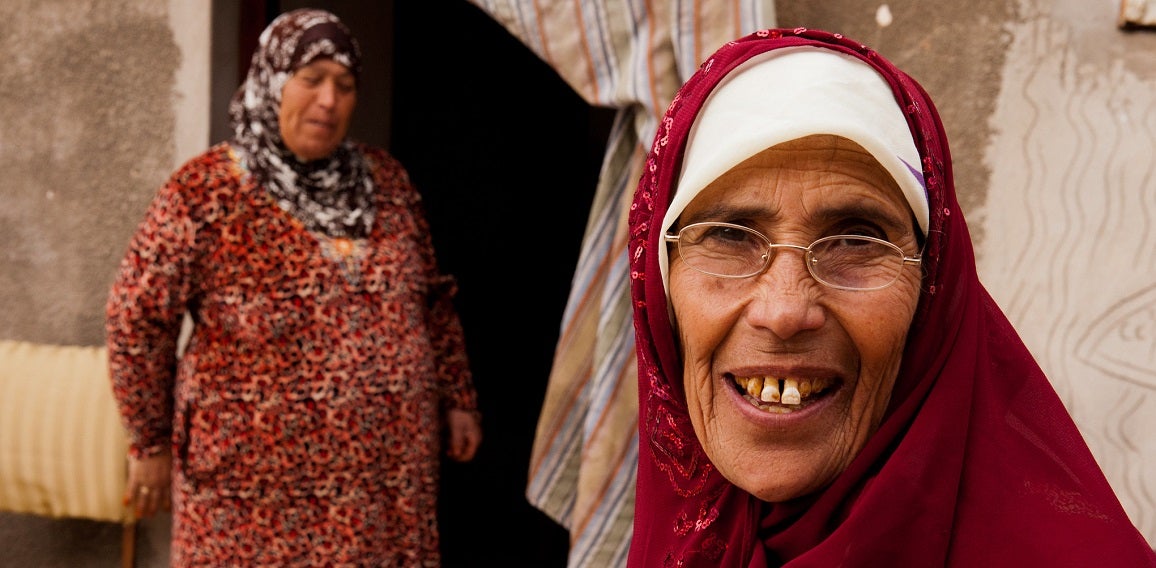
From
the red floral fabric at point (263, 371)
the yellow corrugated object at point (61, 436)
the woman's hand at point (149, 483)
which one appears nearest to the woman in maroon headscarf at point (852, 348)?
the red floral fabric at point (263, 371)

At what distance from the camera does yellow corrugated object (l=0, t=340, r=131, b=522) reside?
3.02m

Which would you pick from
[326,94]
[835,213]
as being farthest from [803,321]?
[326,94]

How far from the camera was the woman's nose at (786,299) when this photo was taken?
1.15 m

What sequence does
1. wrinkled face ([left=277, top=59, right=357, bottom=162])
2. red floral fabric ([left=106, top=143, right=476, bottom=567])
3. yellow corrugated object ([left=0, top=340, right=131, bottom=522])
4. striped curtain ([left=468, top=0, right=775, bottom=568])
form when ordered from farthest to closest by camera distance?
1. yellow corrugated object ([left=0, top=340, right=131, bottom=522])
2. wrinkled face ([left=277, top=59, right=357, bottom=162])
3. red floral fabric ([left=106, top=143, right=476, bottom=567])
4. striped curtain ([left=468, top=0, right=775, bottom=568])

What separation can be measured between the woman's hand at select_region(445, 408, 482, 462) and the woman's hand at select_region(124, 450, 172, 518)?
813mm

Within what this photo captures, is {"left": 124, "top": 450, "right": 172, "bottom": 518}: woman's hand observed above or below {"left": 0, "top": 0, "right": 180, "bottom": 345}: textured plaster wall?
below

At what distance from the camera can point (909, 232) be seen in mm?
1201

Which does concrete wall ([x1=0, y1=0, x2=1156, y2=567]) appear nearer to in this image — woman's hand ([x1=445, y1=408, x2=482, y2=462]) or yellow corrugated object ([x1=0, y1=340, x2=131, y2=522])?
woman's hand ([x1=445, y1=408, x2=482, y2=462])

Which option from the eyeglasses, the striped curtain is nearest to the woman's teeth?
the eyeglasses

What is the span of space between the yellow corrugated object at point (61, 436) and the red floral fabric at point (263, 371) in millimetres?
390

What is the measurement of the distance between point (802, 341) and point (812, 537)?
0.80 feet

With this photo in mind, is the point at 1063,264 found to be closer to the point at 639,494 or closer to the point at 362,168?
the point at 639,494

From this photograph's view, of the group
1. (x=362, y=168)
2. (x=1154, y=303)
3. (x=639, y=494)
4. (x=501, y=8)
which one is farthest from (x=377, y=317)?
(x=1154, y=303)

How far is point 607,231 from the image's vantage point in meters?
2.47
